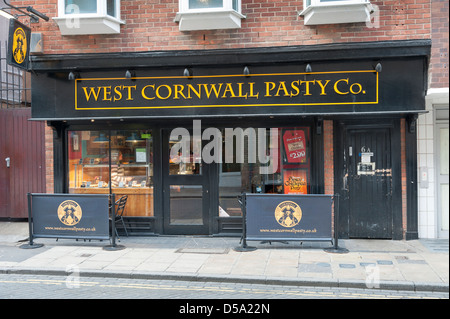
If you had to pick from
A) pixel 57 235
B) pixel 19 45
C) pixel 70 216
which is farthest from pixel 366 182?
pixel 19 45

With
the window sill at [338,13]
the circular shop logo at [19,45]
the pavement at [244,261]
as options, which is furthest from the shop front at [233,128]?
the pavement at [244,261]

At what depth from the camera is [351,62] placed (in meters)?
8.56

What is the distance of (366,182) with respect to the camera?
9.04m

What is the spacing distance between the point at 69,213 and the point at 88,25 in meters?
3.74

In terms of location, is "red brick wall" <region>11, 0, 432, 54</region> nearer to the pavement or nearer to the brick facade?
the brick facade

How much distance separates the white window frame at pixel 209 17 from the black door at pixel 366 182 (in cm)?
315

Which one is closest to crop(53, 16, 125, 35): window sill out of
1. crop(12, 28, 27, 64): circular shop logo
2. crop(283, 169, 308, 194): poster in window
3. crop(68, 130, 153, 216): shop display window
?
crop(12, 28, 27, 64): circular shop logo

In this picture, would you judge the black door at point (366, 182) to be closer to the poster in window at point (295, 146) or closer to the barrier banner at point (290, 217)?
the poster in window at point (295, 146)

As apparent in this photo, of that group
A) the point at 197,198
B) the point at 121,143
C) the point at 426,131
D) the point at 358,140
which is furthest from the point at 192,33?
the point at 426,131

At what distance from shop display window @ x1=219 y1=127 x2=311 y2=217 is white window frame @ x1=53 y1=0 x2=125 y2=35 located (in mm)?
3374

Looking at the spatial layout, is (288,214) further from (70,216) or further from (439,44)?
(439,44)

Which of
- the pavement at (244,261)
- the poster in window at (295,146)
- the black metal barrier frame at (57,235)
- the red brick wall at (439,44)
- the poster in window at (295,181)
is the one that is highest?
the red brick wall at (439,44)

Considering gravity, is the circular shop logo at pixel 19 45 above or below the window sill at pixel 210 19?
below

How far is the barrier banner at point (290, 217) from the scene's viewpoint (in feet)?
26.4
